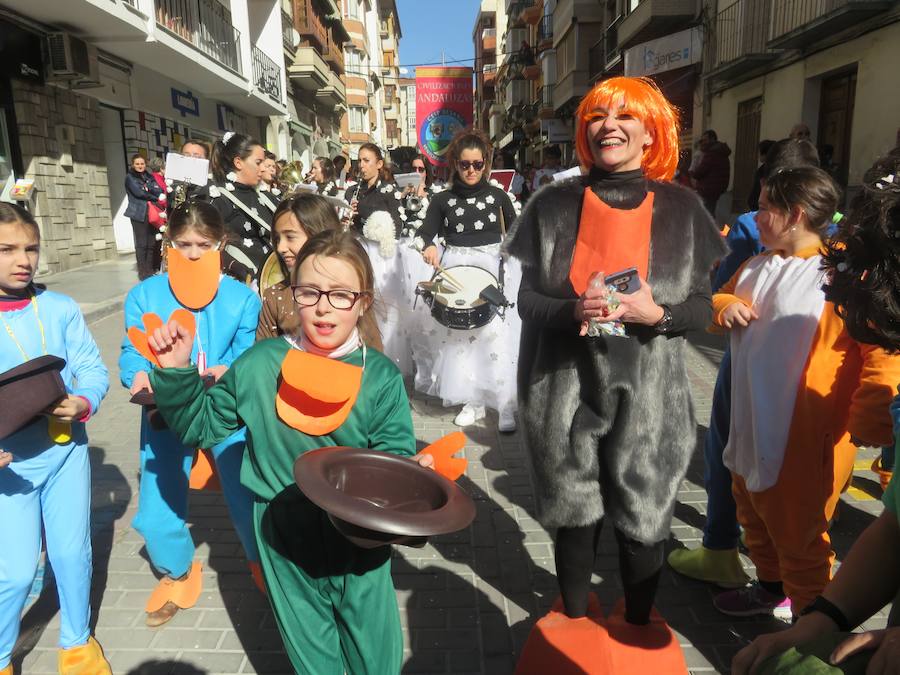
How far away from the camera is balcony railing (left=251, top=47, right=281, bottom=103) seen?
72.5 ft

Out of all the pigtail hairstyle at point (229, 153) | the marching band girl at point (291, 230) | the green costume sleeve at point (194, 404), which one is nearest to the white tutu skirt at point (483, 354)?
the pigtail hairstyle at point (229, 153)

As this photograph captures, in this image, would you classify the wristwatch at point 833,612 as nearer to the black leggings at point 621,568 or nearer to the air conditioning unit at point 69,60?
the black leggings at point 621,568

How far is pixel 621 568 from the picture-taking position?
7.22 feet

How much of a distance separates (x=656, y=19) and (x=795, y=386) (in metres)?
18.1

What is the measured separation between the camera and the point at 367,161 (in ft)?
20.9

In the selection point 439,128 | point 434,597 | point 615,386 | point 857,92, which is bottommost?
point 434,597

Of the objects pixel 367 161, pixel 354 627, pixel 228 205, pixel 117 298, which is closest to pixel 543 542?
pixel 354 627

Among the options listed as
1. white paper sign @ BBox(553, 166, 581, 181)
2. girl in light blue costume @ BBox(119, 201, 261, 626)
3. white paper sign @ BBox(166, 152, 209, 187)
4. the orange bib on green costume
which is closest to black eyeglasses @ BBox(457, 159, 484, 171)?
white paper sign @ BBox(553, 166, 581, 181)

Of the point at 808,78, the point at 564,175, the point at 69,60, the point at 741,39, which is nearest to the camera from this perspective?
the point at 564,175

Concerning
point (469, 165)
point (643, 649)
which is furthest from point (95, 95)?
point (643, 649)

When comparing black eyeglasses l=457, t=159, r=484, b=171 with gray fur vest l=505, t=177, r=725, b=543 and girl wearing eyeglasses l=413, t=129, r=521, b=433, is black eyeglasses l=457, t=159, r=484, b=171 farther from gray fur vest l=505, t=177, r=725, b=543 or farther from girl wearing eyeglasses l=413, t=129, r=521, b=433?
gray fur vest l=505, t=177, r=725, b=543

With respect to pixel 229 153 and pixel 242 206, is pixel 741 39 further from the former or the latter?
pixel 242 206

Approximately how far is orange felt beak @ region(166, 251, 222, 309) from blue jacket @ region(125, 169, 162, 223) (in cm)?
891

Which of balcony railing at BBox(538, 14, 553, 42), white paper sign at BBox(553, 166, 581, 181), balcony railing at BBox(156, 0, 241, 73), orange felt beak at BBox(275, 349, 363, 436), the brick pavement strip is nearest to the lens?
orange felt beak at BBox(275, 349, 363, 436)
